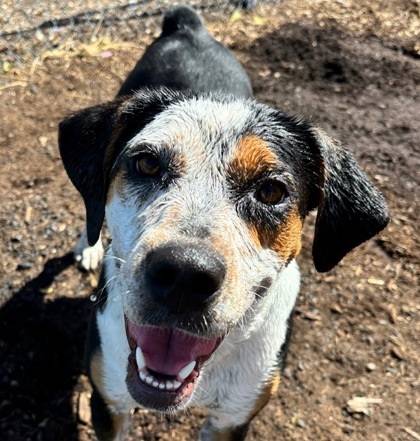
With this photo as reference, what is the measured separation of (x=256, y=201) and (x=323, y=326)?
223 centimetres

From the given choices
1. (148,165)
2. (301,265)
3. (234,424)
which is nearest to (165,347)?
(148,165)

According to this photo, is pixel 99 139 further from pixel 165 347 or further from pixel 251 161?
pixel 165 347

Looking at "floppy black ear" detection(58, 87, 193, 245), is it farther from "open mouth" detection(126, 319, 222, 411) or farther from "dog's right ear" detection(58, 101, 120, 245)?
"open mouth" detection(126, 319, 222, 411)

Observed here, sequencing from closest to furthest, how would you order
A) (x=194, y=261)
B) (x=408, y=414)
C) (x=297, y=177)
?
(x=194, y=261) < (x=297, y=177) < (x=408, y=414)

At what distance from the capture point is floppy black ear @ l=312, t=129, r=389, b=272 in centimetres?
279

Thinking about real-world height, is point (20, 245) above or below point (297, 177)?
below

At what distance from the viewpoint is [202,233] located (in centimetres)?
221

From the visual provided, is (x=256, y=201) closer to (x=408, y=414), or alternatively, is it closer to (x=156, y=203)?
(x=156, y=203)

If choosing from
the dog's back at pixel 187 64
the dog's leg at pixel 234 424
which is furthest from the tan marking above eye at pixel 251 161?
the dog's back at pixel 187 64

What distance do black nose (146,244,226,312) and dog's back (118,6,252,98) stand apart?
2300 millimetres

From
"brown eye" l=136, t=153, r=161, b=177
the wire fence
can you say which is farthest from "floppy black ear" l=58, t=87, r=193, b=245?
the wire fence

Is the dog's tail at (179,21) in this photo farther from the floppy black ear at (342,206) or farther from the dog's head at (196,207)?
the floppy black ear at (342,206)

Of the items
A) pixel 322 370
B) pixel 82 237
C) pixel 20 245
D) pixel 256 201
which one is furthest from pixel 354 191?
pixel 20 245

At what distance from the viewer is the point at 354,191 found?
2.79m
